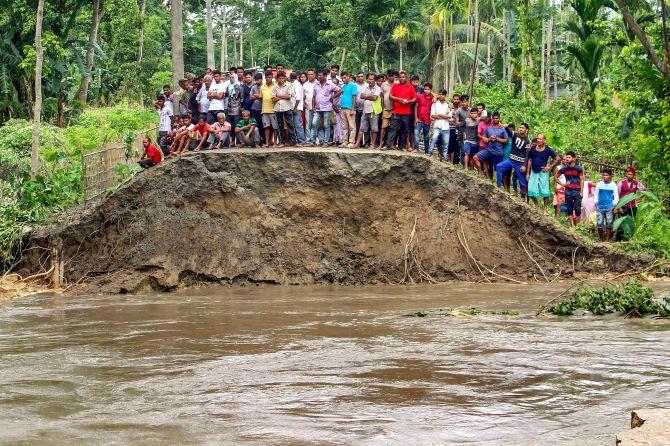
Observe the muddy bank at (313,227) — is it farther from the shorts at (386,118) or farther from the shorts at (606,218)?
the shorts at (606,218)

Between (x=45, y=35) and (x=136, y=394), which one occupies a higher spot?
(x=45, y=35)

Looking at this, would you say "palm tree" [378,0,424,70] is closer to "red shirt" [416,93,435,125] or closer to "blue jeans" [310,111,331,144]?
"blue jeans" [310,111,331,144]

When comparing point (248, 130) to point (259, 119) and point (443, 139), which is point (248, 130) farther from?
point (443, 139)

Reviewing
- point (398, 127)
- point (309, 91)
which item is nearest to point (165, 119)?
point (309, 91)

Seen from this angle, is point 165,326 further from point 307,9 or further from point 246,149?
point 307,9

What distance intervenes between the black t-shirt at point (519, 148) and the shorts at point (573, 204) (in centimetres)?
117

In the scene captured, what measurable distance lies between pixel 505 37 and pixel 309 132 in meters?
16.4

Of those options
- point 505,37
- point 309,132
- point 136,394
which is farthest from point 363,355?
point 505,37

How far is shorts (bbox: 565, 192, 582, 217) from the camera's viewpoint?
702 inches

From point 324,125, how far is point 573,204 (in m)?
5.08

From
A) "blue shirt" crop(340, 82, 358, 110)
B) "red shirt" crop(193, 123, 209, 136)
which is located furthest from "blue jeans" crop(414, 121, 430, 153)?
"red shirt" crop(193, 123, 209, 136)

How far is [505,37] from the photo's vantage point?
32594 mm

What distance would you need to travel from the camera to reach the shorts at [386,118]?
17578 mm

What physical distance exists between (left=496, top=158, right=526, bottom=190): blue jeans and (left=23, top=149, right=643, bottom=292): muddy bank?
322mm
